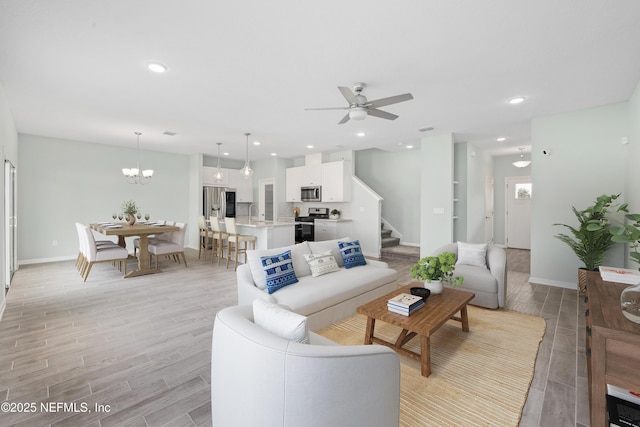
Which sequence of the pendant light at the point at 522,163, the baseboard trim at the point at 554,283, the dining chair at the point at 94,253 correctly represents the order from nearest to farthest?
the baseboard trim at the point at 554,283
the dining chair at the point at 94,253
the pendant light at the point at 522,163

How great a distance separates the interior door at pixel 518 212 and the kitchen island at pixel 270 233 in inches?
246

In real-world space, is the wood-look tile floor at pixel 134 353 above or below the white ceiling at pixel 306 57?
below

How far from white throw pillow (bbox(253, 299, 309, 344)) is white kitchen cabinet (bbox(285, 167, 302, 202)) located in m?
6.77

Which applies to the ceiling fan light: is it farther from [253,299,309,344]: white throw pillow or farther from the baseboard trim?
the baseboard trim

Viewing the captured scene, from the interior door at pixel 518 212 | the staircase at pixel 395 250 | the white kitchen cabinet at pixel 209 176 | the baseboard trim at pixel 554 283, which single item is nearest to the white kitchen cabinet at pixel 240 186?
the white kitchen cabinet at pixel 209 176

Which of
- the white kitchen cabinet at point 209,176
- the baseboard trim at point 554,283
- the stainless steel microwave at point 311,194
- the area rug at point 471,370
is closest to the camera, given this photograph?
the area rug at point 471,370

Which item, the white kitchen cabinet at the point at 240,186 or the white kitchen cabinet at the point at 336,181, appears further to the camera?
the white kitchen cabinet at the point at 240,186

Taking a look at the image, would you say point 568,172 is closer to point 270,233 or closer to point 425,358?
point 425,358

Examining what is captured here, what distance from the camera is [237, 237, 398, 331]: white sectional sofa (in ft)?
9.27

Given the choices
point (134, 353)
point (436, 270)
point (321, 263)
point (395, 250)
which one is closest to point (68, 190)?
point (134, 353)

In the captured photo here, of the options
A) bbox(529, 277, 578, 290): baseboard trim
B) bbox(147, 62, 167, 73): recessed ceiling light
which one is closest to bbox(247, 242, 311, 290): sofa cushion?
bbox(147, 62, 167, 73): recessed ceiling light

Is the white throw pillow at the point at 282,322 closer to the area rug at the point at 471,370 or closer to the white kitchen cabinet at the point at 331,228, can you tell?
the area rug at the point at 471,370

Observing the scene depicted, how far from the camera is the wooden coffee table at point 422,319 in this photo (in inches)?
87.2

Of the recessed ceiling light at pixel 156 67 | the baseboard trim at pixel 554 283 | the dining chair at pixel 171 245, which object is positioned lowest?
the baseboard trim at pixel 554 283
